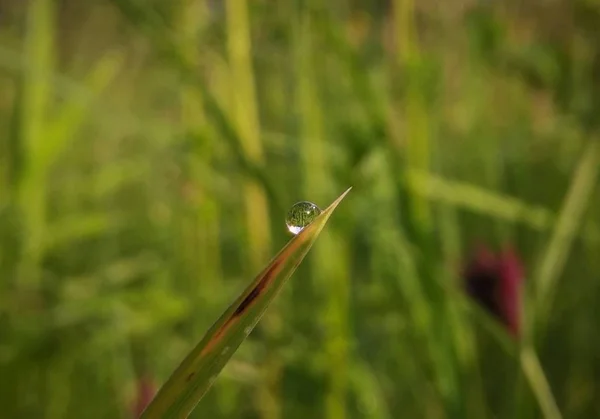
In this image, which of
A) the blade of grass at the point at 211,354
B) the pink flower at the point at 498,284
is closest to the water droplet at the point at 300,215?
the blade of grass at the point at 211,354

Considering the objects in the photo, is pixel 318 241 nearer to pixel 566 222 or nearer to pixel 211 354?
pixel 566 222

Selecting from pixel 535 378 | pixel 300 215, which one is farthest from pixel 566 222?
pixel 300 215

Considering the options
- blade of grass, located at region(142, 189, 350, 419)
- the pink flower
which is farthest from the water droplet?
the pink flower

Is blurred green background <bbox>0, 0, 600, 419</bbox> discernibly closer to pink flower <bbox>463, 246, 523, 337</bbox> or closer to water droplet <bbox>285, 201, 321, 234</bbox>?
pink flower <bbox>463, 246, 523, 337</bbox>

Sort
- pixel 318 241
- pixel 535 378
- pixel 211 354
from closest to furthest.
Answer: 1. pixel 211 354
2. pixel 535 378
3. pixel 318 241

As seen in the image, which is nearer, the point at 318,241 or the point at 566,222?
the point at 566,222

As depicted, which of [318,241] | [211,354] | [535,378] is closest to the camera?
[211,354]

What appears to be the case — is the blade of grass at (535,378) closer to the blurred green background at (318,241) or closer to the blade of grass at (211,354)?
the blurred green background at (318,241)
